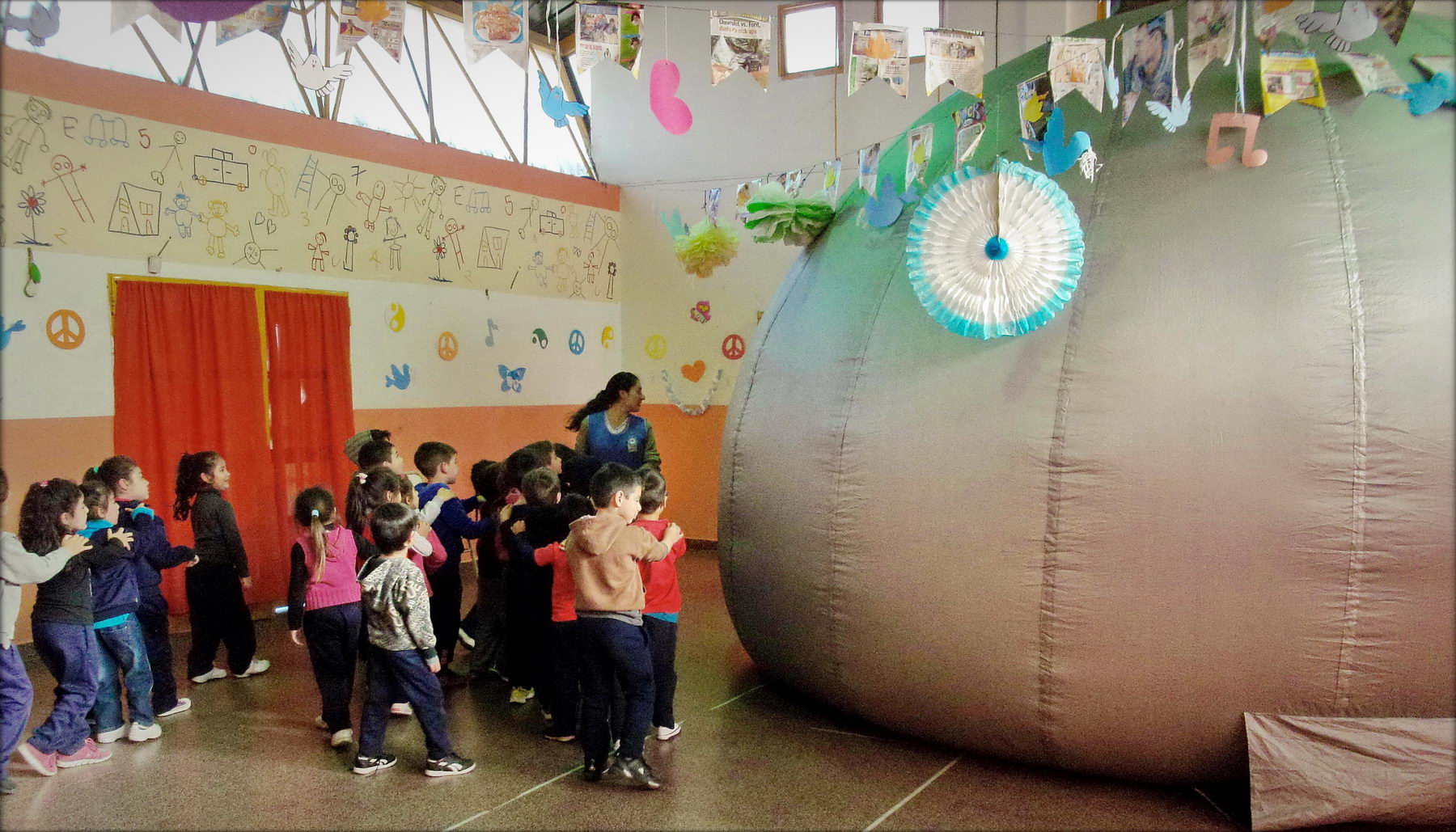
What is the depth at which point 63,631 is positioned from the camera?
11.0 feet

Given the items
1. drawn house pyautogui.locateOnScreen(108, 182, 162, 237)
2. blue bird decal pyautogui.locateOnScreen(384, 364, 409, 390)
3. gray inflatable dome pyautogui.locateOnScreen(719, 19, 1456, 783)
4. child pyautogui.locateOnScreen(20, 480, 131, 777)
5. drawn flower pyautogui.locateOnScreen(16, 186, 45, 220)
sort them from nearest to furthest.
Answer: gray inflatable dome pyautogui.locateOnScreen(719, 19, 1456, 783) → child pyautogui.locateOnScreen(20, 480, 131, 777) → drawn flower pyautogui.locateOnScreen(16, 186, 45, 220) → drawn house pyautogui.locateOnScreen(108, 182, 162, 237) → blue bird decal pyautogui.locateOnScreen(384, 364, 409, 390)

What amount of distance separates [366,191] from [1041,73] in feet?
14.0

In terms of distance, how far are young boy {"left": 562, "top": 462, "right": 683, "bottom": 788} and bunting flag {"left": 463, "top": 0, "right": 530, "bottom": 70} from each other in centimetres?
148

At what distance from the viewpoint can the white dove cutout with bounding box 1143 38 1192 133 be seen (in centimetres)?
308

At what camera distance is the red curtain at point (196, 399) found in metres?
5.00

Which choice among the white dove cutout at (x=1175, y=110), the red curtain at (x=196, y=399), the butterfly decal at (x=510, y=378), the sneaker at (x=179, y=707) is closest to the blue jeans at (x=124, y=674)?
the sneaker at (x=179, y=707)

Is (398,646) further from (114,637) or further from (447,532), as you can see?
(114,637)

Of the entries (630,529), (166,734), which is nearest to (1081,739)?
(630,529)

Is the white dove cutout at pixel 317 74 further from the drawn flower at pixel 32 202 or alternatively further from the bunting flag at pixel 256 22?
the drawn flower at pixel 32 202

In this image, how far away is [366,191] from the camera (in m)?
6.03

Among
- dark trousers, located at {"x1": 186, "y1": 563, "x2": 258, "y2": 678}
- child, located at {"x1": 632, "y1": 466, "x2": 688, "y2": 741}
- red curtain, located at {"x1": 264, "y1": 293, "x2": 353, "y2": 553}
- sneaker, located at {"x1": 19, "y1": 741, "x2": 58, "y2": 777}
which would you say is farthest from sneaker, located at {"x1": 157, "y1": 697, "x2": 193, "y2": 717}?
child, located at {"x1": 632, "y1": 466, "x2": 688, "y2": 741}

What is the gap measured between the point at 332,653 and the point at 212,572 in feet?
3.56

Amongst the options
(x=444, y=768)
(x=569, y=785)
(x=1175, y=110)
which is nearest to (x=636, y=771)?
(x=569, y=785)

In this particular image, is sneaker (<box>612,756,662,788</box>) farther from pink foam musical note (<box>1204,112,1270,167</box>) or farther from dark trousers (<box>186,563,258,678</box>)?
pink foam musical note (<box>1204,112,1270,167</box>)
